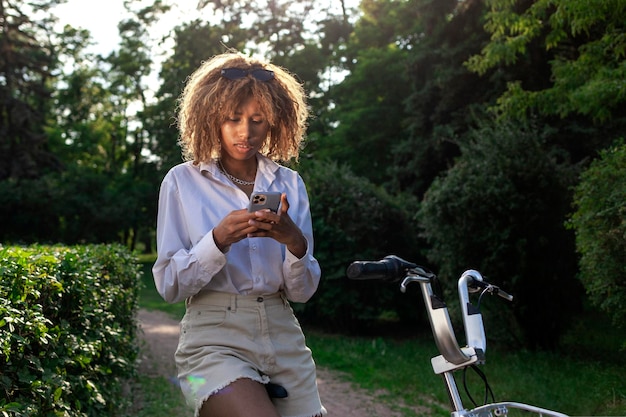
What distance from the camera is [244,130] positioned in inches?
109

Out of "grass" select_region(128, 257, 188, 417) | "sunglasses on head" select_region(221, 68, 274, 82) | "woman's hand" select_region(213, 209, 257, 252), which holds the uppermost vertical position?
"sunglasses on head" select_region(221, 68, 274, 82)

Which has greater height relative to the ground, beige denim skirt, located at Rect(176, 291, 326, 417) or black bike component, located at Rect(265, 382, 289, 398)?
beige denim skirt, located at Rect(176, 291, 326, 417)

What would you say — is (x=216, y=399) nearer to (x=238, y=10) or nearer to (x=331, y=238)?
(x=331, y=238)

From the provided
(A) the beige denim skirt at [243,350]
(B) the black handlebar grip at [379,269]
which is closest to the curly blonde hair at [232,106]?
(A) the beige denim skirt at [243,350]

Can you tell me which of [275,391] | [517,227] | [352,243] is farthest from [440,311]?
[352,243]

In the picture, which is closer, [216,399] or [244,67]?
[216,399]

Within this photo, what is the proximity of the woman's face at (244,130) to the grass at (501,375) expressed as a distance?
5.30 metres

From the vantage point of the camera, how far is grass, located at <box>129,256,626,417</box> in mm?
7699

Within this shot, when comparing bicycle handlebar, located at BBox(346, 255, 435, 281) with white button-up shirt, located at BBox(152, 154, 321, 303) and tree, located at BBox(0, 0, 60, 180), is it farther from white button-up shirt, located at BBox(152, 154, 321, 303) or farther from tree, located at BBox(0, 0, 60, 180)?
tree, located at BBox(0, 0, 60, 180)

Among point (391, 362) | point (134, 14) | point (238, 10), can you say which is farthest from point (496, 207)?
A: point (134, 14)

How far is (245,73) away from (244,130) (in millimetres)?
238

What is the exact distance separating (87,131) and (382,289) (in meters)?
34.4

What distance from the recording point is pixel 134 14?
40.5 metres

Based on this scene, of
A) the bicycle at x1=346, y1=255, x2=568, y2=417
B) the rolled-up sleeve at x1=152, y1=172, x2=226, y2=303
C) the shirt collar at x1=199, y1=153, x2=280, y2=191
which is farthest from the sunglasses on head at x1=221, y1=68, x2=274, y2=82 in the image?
the bicycle at x1=346, y1=255, x2=568, y2=417
